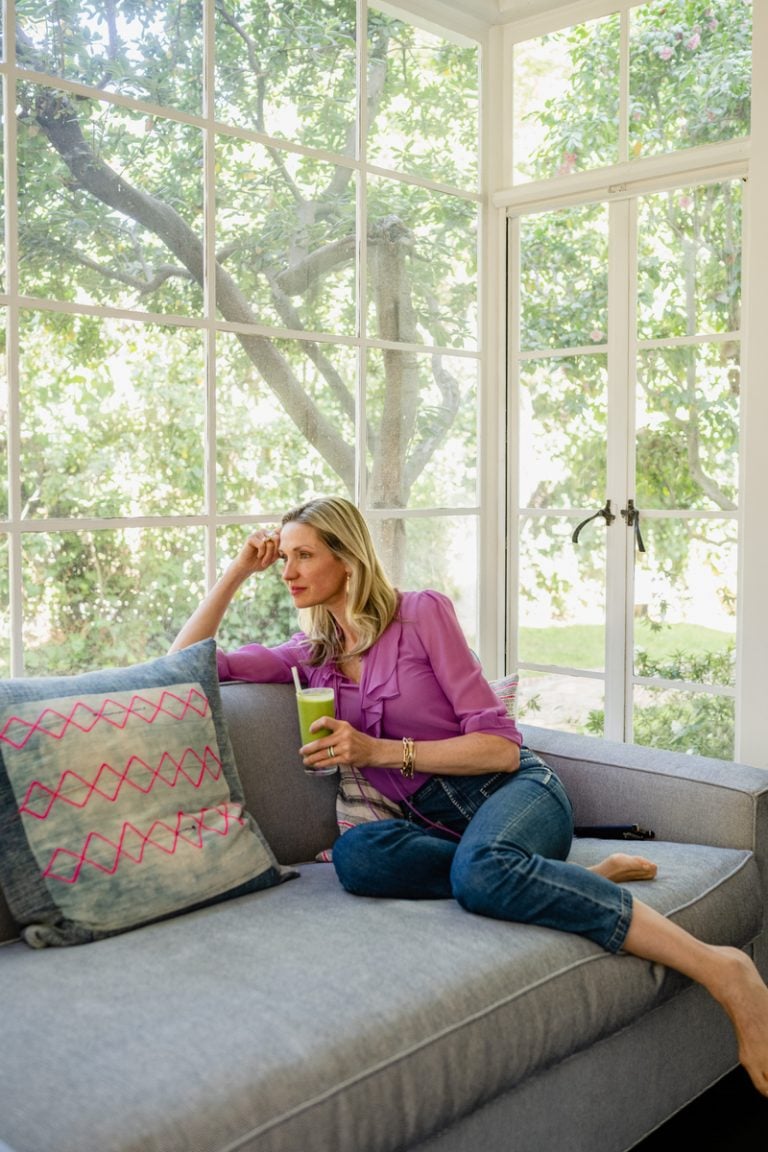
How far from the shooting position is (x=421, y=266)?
3.72 meters

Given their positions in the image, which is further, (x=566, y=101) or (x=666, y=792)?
(x=566, y=101)

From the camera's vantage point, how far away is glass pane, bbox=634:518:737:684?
3404mm

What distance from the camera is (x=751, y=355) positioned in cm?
318

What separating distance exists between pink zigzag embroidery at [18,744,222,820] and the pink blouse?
379mm

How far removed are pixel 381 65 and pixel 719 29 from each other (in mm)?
981

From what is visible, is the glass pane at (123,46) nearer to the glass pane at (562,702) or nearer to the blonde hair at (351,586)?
the blonde hair at (351,586)

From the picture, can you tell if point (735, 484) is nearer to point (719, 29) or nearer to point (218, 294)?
point (719, 29)

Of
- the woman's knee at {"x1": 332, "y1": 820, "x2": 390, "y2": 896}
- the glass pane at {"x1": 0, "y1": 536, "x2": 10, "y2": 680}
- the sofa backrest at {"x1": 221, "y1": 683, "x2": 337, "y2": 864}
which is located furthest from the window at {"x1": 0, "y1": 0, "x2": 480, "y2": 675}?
the woman's knee at {"x1": 332, "y1": 820, "x2": 390, "y2": 896}

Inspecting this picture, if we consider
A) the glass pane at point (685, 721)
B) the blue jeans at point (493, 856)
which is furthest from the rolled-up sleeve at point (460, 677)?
the glass pane at point (685, 721)

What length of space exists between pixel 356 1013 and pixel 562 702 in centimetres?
230

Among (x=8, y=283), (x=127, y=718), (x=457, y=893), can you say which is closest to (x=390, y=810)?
(x=457, y=893)

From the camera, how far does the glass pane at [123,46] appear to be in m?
2.59

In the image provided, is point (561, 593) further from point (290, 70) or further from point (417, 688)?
point (290, 70)

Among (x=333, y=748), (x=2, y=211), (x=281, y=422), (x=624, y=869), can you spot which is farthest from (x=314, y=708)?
(x=2, y=211)
